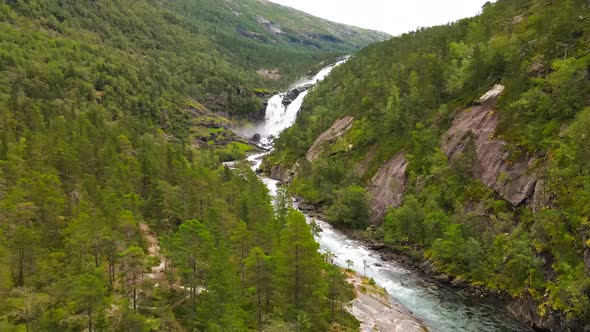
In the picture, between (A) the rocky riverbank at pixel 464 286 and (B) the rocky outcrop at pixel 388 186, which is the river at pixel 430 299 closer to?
(A) the rocky riverbank at pixel 464 286

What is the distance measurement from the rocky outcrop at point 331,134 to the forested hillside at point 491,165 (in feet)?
19.6

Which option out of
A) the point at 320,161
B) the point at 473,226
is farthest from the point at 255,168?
the point at 473,226

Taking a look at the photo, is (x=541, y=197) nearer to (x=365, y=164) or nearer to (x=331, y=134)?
(x=365, y=164)

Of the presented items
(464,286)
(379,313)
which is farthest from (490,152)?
(379,313)

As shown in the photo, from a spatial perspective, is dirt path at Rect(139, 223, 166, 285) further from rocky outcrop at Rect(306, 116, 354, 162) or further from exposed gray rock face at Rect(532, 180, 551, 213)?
rocky outcrop at Rect(306, 116, 354, 162)

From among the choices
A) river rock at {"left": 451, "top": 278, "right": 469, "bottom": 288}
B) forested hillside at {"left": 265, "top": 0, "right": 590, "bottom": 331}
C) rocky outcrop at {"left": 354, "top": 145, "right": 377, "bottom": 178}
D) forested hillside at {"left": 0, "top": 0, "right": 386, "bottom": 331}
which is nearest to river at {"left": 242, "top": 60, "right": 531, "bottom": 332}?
river rock at {"left": 451, "top": 278, "right": 469, "bottom": 288}

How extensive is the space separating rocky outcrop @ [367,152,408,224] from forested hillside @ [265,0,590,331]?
28 cm

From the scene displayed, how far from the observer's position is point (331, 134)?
120 m

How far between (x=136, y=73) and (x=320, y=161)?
115 m

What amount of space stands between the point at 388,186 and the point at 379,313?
39.7 m

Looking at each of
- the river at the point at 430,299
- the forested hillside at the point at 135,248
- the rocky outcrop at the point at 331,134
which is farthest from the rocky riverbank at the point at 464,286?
the rocky outcrop at the point at 331,134

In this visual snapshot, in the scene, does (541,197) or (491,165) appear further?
(491,165)

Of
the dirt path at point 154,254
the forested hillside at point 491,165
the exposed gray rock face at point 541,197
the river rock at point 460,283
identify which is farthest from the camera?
the river rock at point 460,283

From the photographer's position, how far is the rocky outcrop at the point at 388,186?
77794mm
